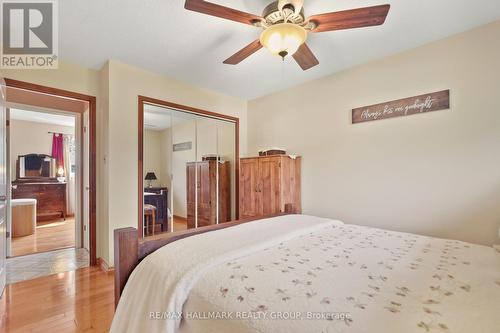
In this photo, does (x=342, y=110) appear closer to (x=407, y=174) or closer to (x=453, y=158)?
(x=407, y=174)

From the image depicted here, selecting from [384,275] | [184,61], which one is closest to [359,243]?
[384,275]

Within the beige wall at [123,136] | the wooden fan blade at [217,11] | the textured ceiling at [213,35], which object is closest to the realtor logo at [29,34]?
the textured ceiling at [213,35]

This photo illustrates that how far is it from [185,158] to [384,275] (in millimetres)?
3162

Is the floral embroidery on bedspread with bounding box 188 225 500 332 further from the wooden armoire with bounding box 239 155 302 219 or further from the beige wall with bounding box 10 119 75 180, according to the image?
the beige wall with bounding box 10 119 75 180

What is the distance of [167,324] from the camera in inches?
37.0

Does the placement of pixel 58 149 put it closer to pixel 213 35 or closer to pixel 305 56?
pixel 213 35

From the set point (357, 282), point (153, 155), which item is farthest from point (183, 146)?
point (357, 282)

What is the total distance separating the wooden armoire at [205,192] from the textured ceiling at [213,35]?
146 cm

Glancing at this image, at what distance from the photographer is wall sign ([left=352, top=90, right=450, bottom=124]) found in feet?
7.57

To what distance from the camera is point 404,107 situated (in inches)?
99.3

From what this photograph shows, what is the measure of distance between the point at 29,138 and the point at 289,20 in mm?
6938

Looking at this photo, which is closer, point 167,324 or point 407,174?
point 167,324

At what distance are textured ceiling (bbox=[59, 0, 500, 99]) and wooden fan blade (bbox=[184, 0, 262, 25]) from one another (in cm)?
29

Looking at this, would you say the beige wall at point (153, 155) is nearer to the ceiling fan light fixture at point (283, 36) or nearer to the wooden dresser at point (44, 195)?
the ceiling fan light fixture at point (283, 36)
